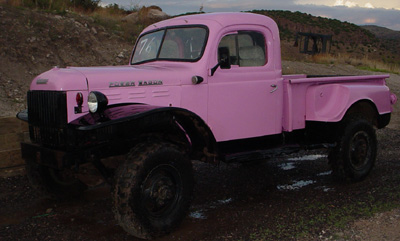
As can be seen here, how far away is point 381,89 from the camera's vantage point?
610 cm

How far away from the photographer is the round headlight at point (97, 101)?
368 centimetres

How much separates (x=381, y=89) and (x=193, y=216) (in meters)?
3.38

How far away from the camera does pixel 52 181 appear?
484cm

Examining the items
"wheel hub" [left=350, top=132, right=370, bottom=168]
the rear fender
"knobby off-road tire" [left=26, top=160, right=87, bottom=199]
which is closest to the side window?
the rear fender

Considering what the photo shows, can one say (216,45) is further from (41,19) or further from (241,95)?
(41,19)

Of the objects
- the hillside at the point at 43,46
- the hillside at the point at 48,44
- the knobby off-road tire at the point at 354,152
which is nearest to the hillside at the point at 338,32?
the hillside at the point at 48,44

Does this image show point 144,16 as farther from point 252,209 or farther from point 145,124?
point 145,124

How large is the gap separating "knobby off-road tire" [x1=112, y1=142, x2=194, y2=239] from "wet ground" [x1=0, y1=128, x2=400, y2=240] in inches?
8.9

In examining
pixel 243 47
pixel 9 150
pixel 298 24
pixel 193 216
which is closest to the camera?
pixel 193 216

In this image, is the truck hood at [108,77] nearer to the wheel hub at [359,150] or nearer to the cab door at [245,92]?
the cab door at [245,92]

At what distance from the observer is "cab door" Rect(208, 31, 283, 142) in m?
4.73

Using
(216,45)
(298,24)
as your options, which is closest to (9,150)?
(216,45)

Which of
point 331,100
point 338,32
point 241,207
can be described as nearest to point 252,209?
point 241,207

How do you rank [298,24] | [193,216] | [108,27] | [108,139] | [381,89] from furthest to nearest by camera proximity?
[298,24] → [108,27] → [381,89] → [193,216] → [108,139]
